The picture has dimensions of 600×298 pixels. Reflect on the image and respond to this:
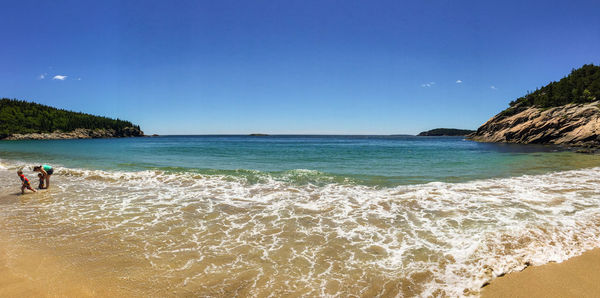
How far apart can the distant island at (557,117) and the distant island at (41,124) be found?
566 ft

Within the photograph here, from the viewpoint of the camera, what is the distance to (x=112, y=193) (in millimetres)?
12141

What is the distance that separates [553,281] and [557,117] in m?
63.1

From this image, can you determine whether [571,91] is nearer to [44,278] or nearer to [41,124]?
[44,278]

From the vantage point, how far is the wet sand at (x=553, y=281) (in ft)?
14.6

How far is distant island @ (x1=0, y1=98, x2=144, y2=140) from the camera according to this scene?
114831 millimetres

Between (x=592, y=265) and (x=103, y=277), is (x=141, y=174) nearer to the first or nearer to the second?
(x=103, y=277)

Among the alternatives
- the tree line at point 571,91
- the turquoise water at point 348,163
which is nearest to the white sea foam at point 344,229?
the turquoise water at point 348,163

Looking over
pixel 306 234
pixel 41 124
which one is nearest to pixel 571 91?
pixel 306 234

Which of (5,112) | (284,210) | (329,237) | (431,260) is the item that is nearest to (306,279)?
(329,237)

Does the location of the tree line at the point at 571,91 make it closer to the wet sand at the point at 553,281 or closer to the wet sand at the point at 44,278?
the wet sand at the point at 553,281

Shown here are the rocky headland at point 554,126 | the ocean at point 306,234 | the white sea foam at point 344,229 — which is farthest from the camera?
the rocky headland at point 554,126

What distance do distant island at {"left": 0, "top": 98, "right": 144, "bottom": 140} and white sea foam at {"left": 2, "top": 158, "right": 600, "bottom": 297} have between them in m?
149

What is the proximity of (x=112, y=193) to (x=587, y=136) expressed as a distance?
60.2 m

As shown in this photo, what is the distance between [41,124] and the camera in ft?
414
